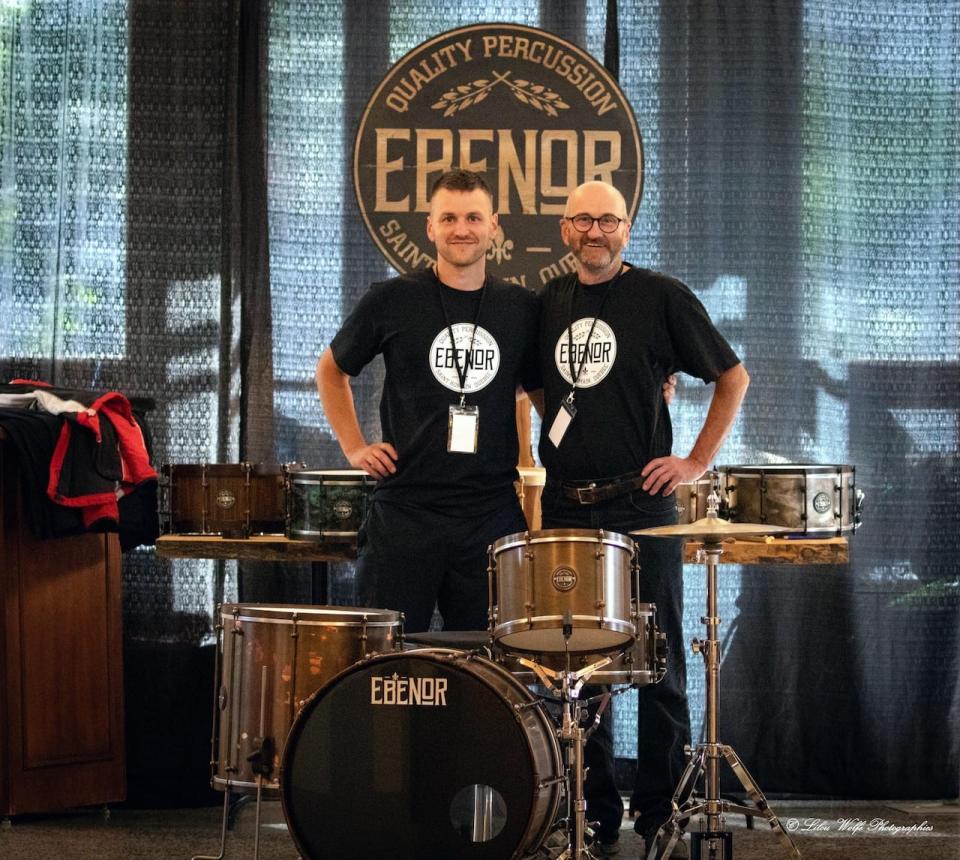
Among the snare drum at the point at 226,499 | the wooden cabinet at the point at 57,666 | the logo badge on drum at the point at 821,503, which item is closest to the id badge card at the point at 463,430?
the snare drum at the point at 226,499

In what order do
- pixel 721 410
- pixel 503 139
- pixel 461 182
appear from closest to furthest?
pixel 461 182
pixel 721 410
pixel 503 139

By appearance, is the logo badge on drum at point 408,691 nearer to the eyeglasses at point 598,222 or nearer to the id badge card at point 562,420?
the id badge card at point 562,420

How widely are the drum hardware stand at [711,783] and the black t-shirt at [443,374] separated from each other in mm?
617

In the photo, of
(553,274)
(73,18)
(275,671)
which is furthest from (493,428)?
(73,18)

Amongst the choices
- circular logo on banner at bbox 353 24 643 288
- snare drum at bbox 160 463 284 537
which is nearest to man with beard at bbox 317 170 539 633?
snare drum at bbox 160 463 284 537

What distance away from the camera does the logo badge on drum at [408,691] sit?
3160mm

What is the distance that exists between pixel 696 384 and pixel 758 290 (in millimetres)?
403

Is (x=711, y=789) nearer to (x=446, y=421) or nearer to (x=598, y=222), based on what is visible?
(x=446, y=421)

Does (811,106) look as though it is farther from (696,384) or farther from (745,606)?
(745,606)

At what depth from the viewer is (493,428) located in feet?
12.3

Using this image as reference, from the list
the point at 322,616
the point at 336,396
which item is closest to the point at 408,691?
the point at 322,616

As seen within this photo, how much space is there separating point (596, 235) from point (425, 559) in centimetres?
100

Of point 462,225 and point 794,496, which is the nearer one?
point 462,225

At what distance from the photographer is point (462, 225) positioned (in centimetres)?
375
